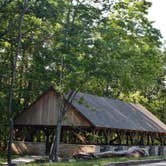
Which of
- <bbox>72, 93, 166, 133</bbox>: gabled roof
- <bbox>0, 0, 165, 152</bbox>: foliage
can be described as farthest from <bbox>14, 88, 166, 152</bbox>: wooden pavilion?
<bbox>0, 0, 165, 152</bbox>: foliage

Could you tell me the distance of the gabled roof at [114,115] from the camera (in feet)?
116

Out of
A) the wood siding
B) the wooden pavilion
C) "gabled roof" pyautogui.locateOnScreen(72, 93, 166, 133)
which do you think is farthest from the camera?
the wood siding

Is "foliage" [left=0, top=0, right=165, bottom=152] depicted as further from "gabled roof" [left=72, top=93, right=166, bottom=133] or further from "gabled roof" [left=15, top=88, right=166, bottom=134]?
"gabled roof" [left=72, top=93, right=166, bottom=133]

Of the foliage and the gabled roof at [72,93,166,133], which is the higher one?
the foliage

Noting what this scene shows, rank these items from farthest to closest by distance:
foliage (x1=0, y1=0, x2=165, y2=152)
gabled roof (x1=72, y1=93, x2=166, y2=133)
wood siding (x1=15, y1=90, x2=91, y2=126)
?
wood siding (x1=15, y1=90, x2=91, y2=126)
gabled roof (x1=72, y1=93, x2=166, y2=133)
foliage (x1=0, y1=0, x2=165, y2=152)

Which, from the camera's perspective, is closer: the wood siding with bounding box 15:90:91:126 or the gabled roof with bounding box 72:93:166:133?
the gabled roof with bounding box 72:93:166:133

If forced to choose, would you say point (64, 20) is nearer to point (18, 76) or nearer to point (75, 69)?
point (75, 69)

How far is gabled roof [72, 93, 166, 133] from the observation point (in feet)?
116

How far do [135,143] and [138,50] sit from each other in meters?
16.7

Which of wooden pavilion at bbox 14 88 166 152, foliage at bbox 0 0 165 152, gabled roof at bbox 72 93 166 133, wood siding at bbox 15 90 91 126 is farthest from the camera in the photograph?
wood siding at bbox 15 90 91 126

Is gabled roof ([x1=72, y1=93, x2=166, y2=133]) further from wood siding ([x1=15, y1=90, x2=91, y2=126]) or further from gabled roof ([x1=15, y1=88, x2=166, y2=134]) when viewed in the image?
wood siding ([x1=15, y1=90, x2=91, y2=126])

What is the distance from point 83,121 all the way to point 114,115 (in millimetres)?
5230

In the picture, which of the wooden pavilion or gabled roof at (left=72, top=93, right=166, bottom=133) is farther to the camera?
gabled roof at (left=72, top=93, right=166, bottom=133)

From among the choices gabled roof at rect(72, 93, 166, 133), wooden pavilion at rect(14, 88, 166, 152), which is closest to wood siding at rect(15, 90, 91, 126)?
wooden pavilion at rect(14, 88, 166, 152)
